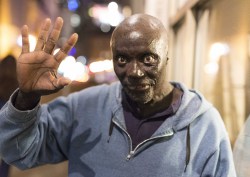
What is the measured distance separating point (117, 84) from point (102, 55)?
2021 cm

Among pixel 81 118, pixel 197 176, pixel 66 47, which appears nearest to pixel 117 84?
pixel 81 118

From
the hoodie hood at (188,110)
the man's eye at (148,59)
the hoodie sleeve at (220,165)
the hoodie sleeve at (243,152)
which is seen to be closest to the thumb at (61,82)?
the man's eye at (148,59)

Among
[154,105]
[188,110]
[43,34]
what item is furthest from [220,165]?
[43,34]

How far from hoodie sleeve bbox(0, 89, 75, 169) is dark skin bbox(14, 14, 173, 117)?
7cm

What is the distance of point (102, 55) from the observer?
2252cm

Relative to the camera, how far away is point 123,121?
2221 mm

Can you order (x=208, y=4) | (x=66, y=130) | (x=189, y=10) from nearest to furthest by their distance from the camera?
1. (x=66, y=130)
2. (x=208, y=4)
3. (x=189, y=10)

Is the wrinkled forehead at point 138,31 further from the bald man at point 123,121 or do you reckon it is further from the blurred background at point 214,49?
the blurred background at point 214,49

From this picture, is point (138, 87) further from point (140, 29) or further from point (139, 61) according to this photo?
point (140, 29)

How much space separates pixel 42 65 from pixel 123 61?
1.37 ft

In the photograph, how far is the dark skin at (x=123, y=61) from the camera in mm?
1966

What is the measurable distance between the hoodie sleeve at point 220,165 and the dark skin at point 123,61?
44cm

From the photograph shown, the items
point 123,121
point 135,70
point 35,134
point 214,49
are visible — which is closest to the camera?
point 135,70

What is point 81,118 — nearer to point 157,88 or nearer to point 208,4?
point 157,88
